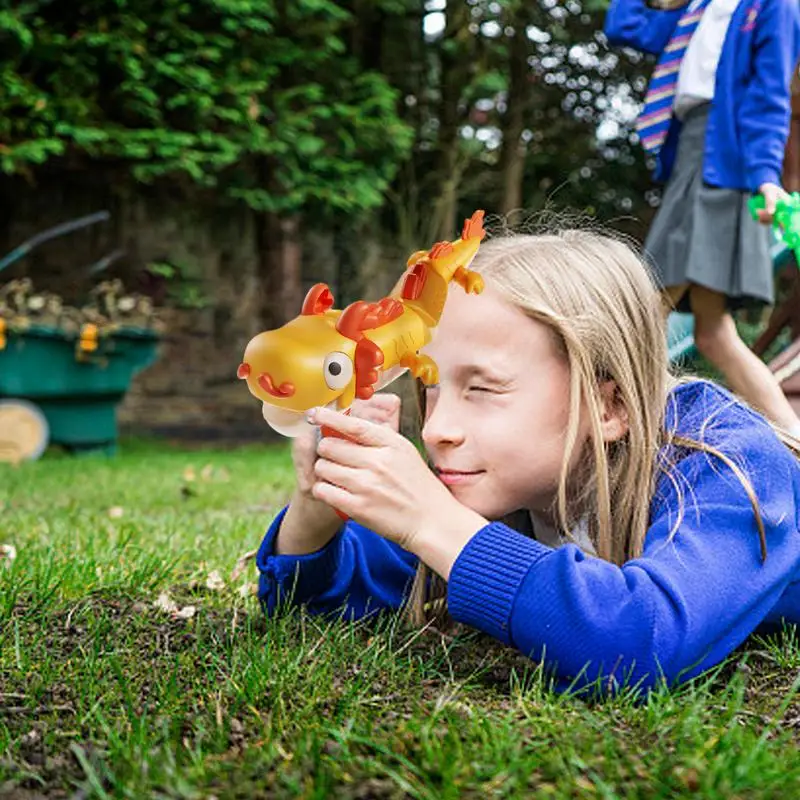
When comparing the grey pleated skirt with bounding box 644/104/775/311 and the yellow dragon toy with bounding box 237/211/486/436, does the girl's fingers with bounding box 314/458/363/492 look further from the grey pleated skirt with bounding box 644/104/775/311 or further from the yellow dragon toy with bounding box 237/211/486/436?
the grey pleated skirt with bounding box 644/104/775/311

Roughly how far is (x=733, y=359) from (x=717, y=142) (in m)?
0.69

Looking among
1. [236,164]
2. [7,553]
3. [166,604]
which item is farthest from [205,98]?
[166,604]

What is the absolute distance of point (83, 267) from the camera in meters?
8.55

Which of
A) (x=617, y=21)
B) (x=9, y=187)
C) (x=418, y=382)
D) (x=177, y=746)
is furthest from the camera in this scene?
(x=9, y=187)

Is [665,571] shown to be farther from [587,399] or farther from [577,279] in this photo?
[577,279]

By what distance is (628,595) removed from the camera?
4.55 feet

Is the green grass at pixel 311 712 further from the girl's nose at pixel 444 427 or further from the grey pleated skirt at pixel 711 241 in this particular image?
the grey pleated skirt at pixel 711 241

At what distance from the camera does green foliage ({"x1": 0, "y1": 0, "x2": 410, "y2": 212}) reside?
7125mm

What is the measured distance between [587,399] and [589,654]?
0.36 meters

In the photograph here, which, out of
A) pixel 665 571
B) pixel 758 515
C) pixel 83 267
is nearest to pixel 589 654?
pixel 665 571

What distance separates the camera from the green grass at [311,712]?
110 cm

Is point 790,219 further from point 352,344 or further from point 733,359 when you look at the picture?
point 352,344

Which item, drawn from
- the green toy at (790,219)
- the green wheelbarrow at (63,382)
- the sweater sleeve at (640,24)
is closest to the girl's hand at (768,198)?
the green toy at (790,219)

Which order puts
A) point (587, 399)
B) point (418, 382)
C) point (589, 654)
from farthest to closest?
point (418, 382) → point (587, 399) → point (589, 654)
